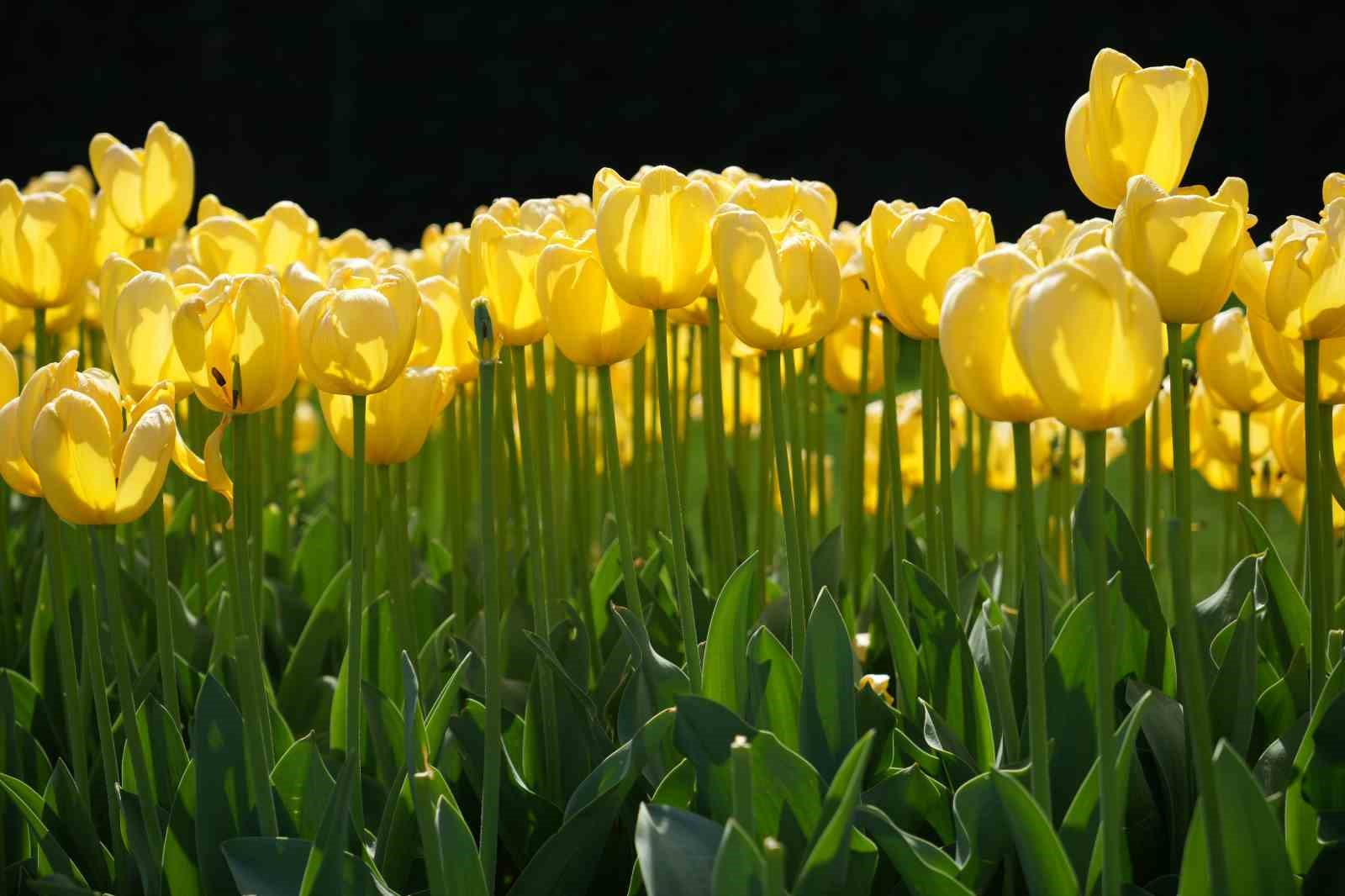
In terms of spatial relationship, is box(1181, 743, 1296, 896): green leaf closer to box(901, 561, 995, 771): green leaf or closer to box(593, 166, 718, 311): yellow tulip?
box(901, 561, 995, 771): green leaf

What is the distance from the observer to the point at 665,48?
766 cm

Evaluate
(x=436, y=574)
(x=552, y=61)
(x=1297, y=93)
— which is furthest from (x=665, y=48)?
(x=436, y=574)

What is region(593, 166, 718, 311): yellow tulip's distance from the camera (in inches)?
42.8

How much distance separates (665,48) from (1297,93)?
3.16 m

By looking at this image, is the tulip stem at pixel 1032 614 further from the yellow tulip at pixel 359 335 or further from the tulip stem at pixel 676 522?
the yellow tulip at pixel 359 335

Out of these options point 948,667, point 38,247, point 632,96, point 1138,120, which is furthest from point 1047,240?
point 632,96

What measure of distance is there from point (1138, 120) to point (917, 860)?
1.97ft

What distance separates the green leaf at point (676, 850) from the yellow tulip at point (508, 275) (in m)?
0.44

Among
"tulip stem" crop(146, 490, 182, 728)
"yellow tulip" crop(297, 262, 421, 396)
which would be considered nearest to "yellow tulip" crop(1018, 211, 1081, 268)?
"yellow tulip" crop(297, 262, 421, 396)

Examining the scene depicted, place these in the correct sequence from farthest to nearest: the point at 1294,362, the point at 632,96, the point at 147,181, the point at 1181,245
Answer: the point at 632,96 < the point at 147,181 < the point at 1294,362 < the point at 1181,245

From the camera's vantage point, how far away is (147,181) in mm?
1836

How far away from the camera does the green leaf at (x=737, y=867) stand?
32.0 inches

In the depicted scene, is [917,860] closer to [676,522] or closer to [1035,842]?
[1035,842]

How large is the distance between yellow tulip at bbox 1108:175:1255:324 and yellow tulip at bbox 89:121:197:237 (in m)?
1.27
